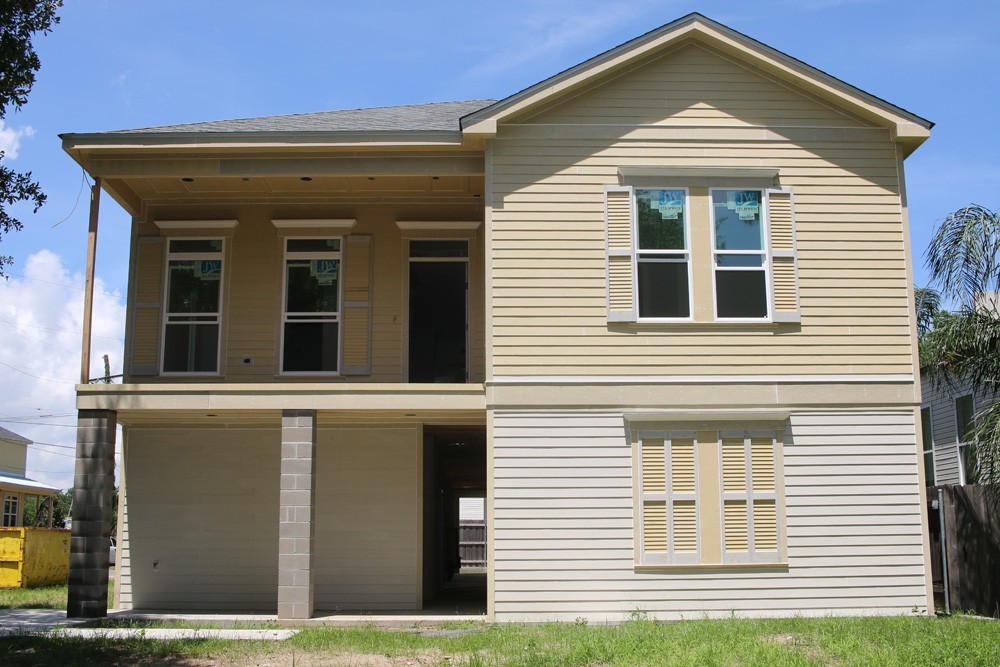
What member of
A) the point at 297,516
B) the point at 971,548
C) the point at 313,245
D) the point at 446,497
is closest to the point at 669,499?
the point at 297,516

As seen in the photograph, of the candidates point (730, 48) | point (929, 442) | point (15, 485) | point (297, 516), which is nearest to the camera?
point (297, 516)

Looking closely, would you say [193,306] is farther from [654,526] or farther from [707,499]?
[707,499]

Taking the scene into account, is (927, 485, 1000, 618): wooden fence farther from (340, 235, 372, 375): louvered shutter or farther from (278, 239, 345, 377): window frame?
(278, 239, 345, 377): window frame

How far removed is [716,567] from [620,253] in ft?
14.5

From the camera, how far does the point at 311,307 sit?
16562 millimetres

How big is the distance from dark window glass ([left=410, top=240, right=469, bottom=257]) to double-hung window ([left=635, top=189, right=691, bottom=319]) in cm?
337

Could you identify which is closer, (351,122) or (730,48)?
(730,48)

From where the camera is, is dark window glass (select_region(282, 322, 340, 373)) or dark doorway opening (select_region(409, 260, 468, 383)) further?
dark doorway opening (select_region(409, 260, 468, 383))

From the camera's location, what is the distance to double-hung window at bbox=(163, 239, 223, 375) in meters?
16.5

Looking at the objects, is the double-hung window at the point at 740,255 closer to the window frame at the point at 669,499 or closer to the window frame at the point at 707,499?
the window frame at the point at 707,499

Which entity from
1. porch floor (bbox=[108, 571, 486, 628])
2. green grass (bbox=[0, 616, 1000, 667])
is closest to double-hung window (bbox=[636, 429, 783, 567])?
green grass (bbox=[0, 616, 1000, 667])

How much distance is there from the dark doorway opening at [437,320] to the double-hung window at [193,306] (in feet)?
10.4

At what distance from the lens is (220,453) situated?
16.5m

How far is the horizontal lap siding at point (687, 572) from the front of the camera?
44.9 ft
